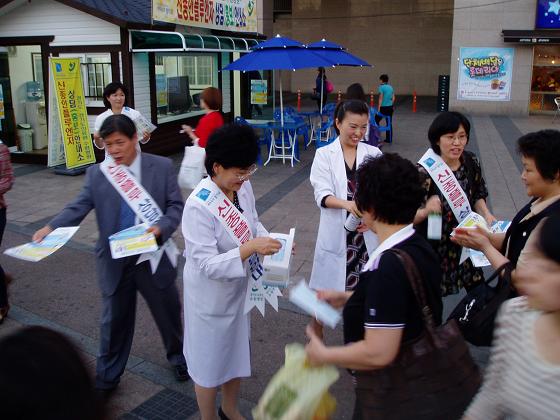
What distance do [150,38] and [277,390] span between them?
33.7 ft

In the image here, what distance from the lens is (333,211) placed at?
153 inches

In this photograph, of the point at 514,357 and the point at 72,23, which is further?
the point at 72,23

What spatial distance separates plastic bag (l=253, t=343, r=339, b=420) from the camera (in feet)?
6.52

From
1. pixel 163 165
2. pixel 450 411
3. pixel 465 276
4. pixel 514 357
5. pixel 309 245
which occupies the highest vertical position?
pixel 163 165

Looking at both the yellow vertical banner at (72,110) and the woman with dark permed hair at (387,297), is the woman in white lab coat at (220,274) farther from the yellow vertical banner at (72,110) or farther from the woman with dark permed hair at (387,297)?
the yellow vertical banner at (72,110)

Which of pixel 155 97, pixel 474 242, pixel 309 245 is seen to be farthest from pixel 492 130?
pixel 474 242

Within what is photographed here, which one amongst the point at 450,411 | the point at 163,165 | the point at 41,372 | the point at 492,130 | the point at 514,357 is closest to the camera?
the point at 41,372

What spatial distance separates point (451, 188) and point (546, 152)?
2.86 feet

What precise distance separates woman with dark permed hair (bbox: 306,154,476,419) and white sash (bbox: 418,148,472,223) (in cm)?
153

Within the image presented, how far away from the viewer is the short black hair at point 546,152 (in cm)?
Result: 285

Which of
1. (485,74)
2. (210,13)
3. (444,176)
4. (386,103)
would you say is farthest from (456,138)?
(485,74)

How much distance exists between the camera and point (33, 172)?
10914mm

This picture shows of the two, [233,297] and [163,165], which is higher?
[163,165]

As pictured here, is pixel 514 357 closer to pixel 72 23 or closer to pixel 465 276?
pixel 465 276
